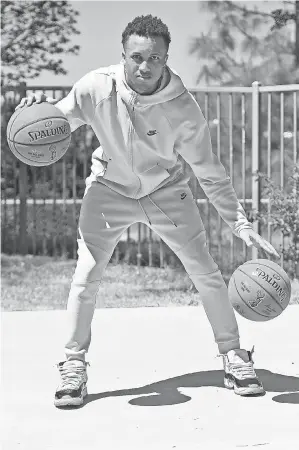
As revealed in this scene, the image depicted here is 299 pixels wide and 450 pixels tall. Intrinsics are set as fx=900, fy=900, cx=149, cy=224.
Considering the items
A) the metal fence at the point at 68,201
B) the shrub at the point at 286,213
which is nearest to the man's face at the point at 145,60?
the shrub at the point at 286,213

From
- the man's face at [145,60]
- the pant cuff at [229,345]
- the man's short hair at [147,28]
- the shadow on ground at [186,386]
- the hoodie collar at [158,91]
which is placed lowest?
the shadow on ground at [186,386]

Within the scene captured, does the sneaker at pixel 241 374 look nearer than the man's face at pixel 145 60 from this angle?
No

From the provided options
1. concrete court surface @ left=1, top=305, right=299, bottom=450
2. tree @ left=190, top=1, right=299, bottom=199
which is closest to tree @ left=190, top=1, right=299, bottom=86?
tree @ left=190, top=1, right=299, bottom=199

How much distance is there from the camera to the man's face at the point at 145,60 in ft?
15.3

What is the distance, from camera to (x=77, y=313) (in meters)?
4.92

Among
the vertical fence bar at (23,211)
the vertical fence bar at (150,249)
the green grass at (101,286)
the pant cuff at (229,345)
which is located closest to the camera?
the pant cuff at (229,345)

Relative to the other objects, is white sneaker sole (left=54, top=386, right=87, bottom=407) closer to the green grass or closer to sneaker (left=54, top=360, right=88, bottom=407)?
sneaker (left=54, top=360, right=88, bottom=407)

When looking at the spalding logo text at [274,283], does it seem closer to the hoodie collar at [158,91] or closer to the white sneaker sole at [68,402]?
the hoodie collar at [158,91]

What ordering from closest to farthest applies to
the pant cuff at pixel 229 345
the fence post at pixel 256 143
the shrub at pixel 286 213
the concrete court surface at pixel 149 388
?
the concrete court surface at pixel 149 388 → the pant cuff at pixel 229 345 → the shrub at pixel 286 213 → the fence post at pixel 256 143

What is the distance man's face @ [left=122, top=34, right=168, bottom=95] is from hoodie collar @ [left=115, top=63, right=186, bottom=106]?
0.04 metres

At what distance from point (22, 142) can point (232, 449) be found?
2.02 m

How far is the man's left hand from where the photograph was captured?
4.79 meters

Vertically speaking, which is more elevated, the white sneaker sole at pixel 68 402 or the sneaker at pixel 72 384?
the sneaker at pixel 72 384

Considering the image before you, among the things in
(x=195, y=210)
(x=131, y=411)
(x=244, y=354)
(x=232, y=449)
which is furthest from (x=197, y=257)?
(x=232, y=449)
